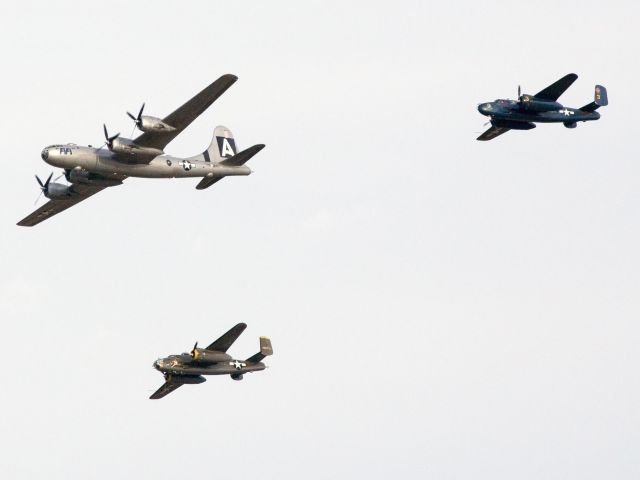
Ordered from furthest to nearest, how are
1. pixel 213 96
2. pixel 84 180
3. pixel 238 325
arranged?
pixel 238 325, pixel 84 180, pixel 213 96

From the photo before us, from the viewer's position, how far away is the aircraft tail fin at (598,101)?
9488cm

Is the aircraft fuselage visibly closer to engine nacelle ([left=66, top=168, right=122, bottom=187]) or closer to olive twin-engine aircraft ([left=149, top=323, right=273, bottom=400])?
olive twin-engine aircraft ([left=149, top=323, right=273, bottom=400])

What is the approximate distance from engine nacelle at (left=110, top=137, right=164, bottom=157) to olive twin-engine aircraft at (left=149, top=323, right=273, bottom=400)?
51.1ft

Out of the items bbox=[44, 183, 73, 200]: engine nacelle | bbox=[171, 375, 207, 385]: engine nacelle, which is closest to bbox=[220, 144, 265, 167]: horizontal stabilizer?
bbox=[44, 183, 73, 200]: engine nacelle

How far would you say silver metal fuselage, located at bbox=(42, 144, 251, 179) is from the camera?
267 ft

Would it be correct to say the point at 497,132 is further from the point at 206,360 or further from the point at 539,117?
the point at 206,360

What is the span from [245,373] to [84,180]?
18.5 metres

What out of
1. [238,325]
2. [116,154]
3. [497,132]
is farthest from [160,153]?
[497,132]

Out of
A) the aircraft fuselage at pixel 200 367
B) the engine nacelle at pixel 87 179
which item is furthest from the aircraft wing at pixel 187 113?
the aircraft fuselage at pixel 200 367

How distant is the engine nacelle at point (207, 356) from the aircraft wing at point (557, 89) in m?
28.5

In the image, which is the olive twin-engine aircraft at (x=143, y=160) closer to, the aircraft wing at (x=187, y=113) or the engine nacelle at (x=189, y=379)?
the aircraft wing at (x=187, y=113)

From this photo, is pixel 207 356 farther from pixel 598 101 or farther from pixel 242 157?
pixel 598 101

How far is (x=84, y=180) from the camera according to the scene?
85625 mm

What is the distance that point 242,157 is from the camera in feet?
289
